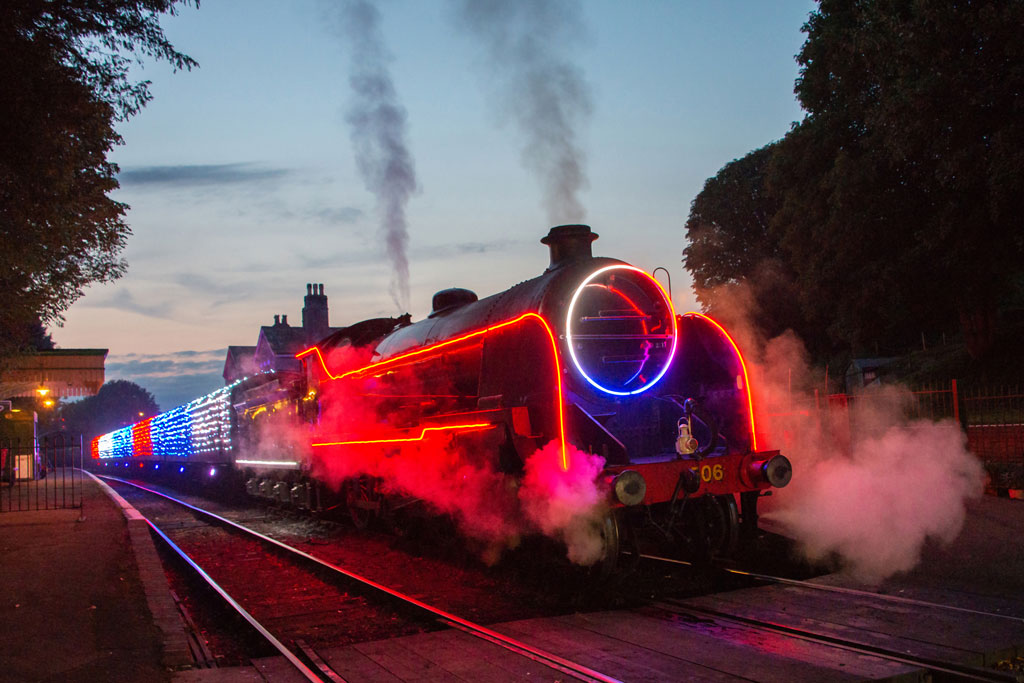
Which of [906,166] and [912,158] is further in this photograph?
[906,166]

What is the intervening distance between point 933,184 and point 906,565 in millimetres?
17110

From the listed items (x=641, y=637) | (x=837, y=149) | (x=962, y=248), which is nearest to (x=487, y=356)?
(x=641, y=637)

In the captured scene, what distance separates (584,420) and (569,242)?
190 cm

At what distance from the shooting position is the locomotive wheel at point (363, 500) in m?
10.6

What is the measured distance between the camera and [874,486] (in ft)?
25.9

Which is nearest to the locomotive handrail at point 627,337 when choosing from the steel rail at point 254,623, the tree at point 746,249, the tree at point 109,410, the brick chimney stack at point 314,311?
the steel rail at point 254,623

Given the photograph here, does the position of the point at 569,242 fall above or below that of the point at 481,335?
above

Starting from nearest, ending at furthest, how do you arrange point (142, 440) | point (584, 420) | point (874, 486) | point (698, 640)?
point (698, 640)
point (584, 420)
point (874, 486)
point (142, 440)

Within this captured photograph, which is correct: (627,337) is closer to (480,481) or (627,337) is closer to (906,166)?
(480,481)

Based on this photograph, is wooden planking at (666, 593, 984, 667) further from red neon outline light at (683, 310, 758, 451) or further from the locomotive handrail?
the locomotive handrail

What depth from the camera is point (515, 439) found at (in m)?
6.83

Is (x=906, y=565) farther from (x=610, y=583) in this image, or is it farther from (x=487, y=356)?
(x=487, y=356)

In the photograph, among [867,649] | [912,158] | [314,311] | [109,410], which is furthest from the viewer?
[109,410]

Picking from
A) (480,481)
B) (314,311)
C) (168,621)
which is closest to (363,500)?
(480,481)
